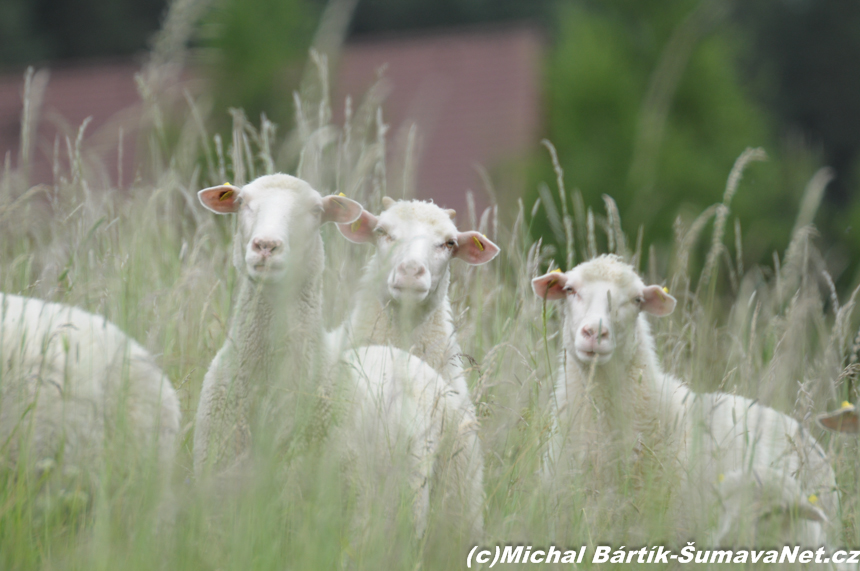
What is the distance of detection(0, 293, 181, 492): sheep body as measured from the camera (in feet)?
7.32

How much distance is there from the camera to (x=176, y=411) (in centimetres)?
254

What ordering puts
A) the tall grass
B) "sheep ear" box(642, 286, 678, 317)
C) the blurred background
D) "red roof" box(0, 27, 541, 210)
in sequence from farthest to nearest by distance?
"red roof" box(0, 27, 541, 210), the blurred background, "sheep ear" box(642, 286, 678, 317), the tall grass

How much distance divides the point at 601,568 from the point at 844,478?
5.32ft

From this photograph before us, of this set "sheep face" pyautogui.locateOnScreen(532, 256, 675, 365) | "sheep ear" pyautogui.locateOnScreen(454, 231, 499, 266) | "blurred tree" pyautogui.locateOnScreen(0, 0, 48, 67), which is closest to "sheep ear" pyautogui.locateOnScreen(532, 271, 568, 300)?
"sheep face" pyautogui.locateOnScreen(532, 256, 675, 365)

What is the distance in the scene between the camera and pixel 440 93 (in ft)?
56.7

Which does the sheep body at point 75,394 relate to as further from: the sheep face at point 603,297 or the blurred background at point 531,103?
the sheep face at point 603,297

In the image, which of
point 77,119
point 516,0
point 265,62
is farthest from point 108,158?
point 516,0

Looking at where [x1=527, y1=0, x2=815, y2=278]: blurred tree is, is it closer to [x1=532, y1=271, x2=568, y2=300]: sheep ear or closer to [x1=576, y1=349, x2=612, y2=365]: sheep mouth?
[x1=532, y1=271, x2=568, y2=300]: sheep ear

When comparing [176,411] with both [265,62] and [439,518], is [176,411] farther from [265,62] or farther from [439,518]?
[265,62]

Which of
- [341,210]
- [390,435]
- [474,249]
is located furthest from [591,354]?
[341,210]

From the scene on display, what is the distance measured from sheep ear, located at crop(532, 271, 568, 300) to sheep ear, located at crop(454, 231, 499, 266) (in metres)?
0.22

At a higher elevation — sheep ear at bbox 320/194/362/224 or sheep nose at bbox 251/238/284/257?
sheep ear at bbox 320/194/362/224

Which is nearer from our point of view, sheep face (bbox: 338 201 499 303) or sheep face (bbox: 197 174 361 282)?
sheep face (bbox: 197 174 361 282)

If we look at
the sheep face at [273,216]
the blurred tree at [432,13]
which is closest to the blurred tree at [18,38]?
the blurred tree at [432,13]
